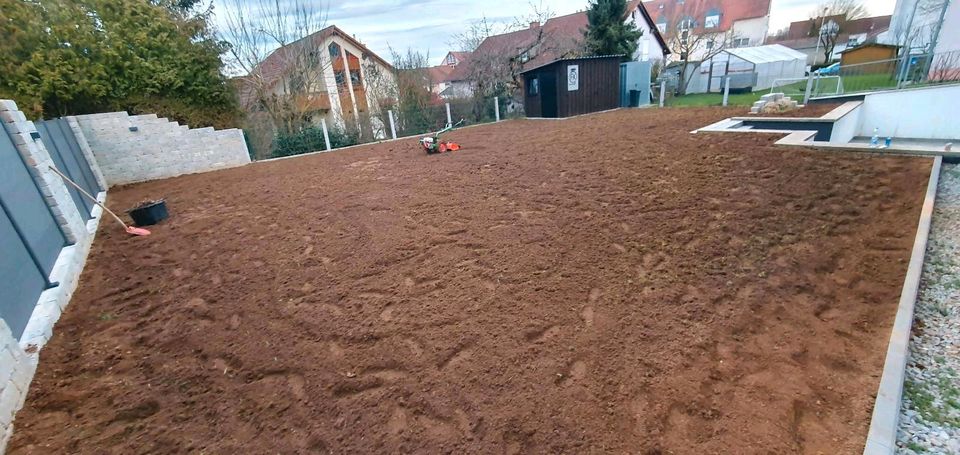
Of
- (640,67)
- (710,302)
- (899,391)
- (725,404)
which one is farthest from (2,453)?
(640,67)

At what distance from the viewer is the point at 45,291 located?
2.88 meters

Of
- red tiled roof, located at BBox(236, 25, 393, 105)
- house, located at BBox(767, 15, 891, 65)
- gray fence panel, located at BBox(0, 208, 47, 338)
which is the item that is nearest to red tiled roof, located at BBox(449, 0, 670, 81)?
red tiled roof, located at BBox(236, 25, 393, 105)

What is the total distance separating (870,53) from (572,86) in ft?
47.3

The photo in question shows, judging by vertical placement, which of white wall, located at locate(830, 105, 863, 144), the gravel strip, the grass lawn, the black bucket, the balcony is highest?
the balcony

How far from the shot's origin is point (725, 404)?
1.91m

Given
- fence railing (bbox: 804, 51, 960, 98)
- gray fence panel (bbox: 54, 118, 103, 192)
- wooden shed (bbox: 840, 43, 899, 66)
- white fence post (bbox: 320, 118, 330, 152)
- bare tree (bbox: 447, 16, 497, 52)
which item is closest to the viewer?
gray fence panel (bbox: 54, 118, 103, 192)

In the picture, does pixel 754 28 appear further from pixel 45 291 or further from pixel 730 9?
pixel 45 291

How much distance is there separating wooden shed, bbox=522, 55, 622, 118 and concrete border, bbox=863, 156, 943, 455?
11.1m

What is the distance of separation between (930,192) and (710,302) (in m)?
3.34

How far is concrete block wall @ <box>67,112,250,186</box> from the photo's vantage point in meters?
7.00

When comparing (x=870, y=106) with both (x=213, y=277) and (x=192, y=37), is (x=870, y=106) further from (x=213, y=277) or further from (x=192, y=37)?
(x=192, y=37)

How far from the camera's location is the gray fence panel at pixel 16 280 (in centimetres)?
237

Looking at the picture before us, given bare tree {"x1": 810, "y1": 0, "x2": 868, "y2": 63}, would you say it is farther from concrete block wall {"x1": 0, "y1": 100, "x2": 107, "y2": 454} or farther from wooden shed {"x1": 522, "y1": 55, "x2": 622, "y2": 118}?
concrete block wall {"x1": 0, "y1": 100, "x2": 107, "y2": 454}

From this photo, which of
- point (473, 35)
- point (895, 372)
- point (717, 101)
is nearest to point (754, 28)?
point (717, 101)
